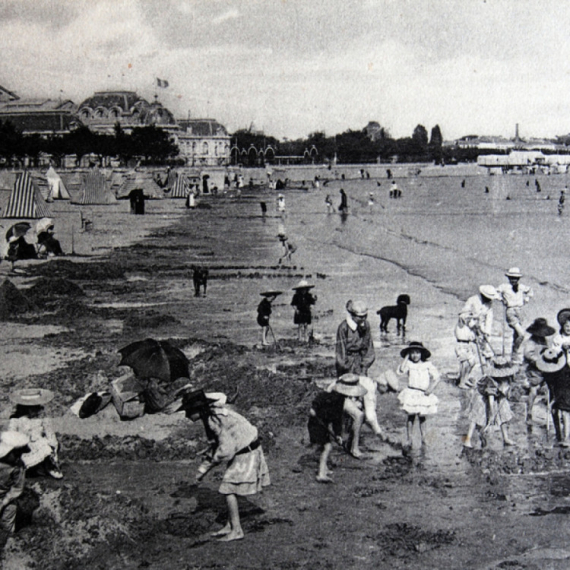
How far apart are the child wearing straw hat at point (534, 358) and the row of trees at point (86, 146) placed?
57437 millimetres

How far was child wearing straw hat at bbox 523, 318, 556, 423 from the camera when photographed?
8.69 m

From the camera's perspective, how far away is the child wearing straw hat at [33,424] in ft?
22.0

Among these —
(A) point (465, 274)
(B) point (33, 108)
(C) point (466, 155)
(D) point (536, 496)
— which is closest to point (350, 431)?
(D) point (536, 496)

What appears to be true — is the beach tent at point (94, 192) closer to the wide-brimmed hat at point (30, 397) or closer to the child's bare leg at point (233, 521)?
the wide-brimmed hat at point (30, 397)

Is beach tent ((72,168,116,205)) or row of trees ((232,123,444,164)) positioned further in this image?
row of trees ((232,123,444,164))

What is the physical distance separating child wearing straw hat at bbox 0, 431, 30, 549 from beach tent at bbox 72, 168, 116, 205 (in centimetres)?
4051

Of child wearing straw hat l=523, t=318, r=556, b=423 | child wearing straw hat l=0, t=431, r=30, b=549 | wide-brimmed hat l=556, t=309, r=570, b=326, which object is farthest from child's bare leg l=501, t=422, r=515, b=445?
child wearing straw hat l=0, t=431, r=30, b=549

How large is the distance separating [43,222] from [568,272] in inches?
660

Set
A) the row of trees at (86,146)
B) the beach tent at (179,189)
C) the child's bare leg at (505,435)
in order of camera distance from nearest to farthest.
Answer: the child's bare leg at (505,435)
the beach tent at (179,189)
the row of trees at (86,146)

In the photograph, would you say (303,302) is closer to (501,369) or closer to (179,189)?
(501,369)

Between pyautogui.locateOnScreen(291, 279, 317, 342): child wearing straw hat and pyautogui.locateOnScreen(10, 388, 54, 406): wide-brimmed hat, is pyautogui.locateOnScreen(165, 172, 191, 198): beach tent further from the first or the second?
pyautogui.locateOnScreen(10, 388, 54, 406): wide-brimmed hat

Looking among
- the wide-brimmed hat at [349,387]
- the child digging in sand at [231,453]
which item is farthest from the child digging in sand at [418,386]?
the child digging in sand at [231,453]

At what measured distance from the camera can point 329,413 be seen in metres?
7.29

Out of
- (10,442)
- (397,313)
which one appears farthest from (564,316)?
(10,442)
